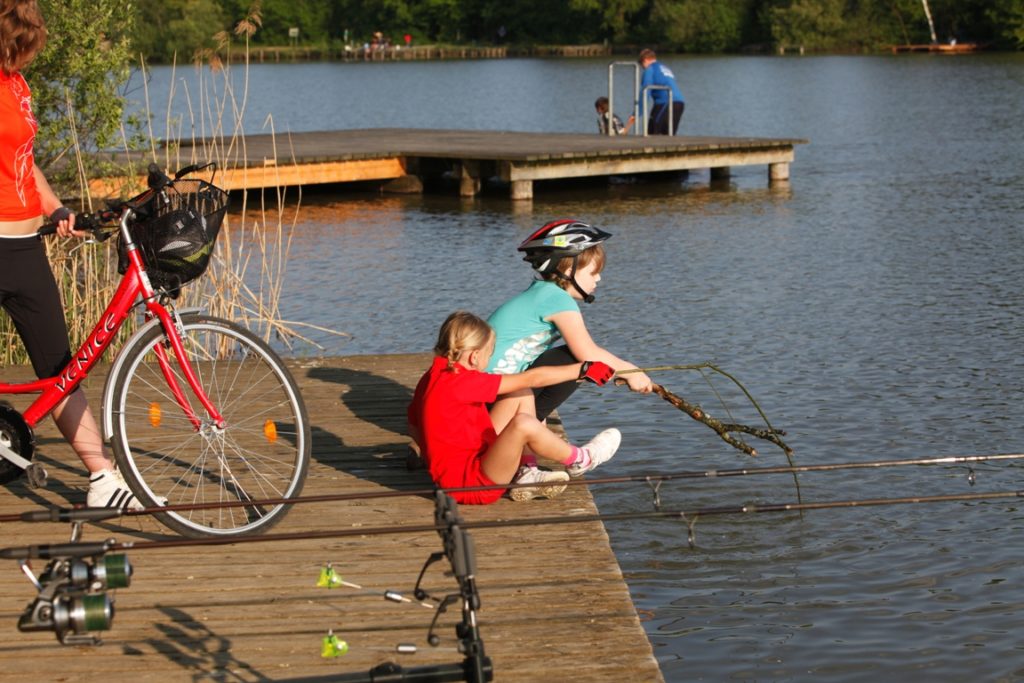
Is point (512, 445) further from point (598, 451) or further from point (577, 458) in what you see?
point (598, 451)

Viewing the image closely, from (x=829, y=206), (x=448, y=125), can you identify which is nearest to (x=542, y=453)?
(x=829, y=206)

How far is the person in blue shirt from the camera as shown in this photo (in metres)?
24.0

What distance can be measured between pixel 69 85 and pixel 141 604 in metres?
7.23

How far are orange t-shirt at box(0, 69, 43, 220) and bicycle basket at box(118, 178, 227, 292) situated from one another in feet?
1.30

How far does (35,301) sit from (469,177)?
52.1 feet

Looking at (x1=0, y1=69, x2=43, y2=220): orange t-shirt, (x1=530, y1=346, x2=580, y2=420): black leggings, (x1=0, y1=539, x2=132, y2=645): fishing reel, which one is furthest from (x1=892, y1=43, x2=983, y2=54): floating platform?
(x1=0, y1=539, x2=132, y2=645): fishing reel

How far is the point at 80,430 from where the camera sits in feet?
17.3

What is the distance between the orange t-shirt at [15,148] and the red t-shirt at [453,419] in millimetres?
1519

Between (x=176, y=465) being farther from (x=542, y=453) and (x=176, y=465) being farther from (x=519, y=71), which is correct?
(x=519, y=71)

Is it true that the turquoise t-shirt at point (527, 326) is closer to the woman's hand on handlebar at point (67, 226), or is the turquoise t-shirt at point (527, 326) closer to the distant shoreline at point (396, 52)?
the woman's hand on handlebar at point (67, 226)

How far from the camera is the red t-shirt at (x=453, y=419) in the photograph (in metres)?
5.40

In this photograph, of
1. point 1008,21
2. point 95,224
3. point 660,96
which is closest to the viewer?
point 95,224

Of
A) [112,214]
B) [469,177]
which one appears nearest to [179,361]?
[112,214]

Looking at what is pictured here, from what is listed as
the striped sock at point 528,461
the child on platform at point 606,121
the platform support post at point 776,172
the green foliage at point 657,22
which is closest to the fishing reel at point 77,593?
the striped sock at point 528,461
